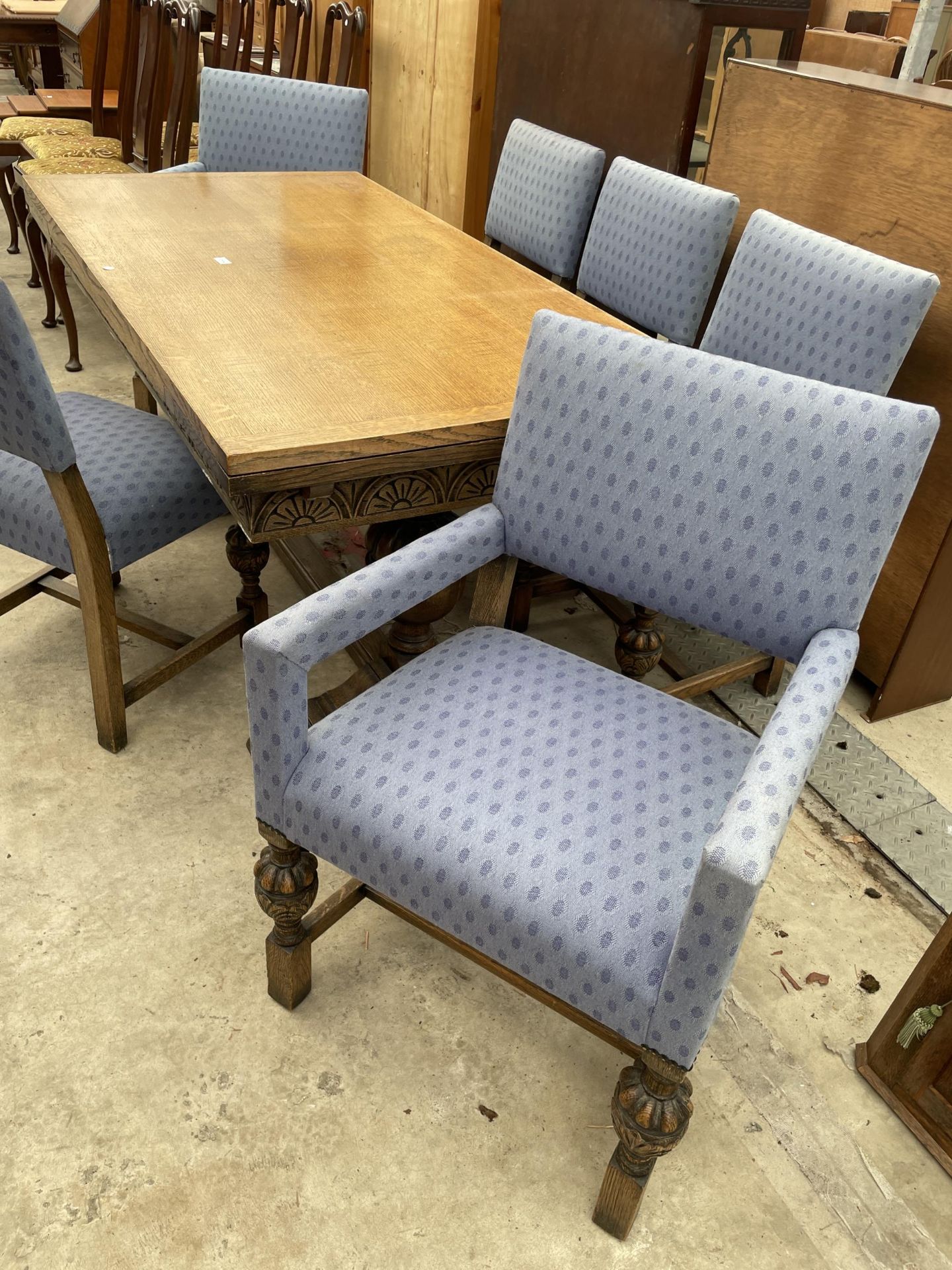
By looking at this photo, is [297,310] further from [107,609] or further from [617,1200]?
[617,1200]

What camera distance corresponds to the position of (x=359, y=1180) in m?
1.22

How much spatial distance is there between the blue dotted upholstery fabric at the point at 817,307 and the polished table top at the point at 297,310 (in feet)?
0.94

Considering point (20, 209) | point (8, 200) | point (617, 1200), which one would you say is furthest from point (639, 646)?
point (8, 200)

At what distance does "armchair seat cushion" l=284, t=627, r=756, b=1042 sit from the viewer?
1.02 metres

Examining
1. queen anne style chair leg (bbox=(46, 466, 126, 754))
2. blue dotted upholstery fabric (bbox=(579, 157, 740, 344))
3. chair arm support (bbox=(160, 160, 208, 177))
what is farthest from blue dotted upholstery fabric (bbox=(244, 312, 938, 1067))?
chair arm support (bbox=(160, 160, 208, 177))

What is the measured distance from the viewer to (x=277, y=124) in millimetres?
2824

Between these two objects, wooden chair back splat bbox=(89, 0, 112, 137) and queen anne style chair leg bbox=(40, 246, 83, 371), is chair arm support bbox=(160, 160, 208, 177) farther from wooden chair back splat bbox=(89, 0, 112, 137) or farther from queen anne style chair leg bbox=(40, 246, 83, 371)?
wooden chair back splat bbox=(89, 0, 112, 137)

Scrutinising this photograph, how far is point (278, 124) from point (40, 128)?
1633 mm

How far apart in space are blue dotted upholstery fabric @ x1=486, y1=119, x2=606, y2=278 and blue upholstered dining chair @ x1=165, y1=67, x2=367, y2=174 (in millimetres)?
537

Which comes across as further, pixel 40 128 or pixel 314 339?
pixel 40 128

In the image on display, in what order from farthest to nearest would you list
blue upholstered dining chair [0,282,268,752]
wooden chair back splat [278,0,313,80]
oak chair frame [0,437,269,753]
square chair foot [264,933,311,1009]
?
1. wooden chair back splat [278,0,313,80]
2. oak chair frame [0,437,269,753]
3. blue upholstered dining chair [0,282,268,752]
4. square chair foot [264,933,311,1009]

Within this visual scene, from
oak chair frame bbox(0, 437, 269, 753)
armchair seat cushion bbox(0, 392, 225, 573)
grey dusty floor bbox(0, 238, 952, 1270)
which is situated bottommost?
grey dusty floor bbox(0, 238, 952, 1270)

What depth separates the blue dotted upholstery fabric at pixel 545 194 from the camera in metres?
2.37

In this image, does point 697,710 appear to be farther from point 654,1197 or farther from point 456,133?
point 456,133
